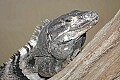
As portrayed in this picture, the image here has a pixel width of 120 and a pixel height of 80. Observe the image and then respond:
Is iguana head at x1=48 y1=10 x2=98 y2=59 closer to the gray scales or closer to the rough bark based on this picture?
the gray scales

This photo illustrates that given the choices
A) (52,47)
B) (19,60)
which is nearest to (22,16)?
(19,60)

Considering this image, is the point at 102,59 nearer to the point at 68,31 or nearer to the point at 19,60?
the point at 68,31

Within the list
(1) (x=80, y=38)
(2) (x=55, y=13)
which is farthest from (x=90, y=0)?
(1) (x=80, y=38)

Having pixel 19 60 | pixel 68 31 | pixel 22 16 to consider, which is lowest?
pixel 19 60

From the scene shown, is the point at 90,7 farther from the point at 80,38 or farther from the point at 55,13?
the point at 80,38

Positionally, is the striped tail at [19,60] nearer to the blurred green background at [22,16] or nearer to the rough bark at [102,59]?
the rough bark at [102,59]

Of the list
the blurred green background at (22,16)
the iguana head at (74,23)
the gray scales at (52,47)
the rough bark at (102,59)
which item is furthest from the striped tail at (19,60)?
the blurred green background at (22,16)
